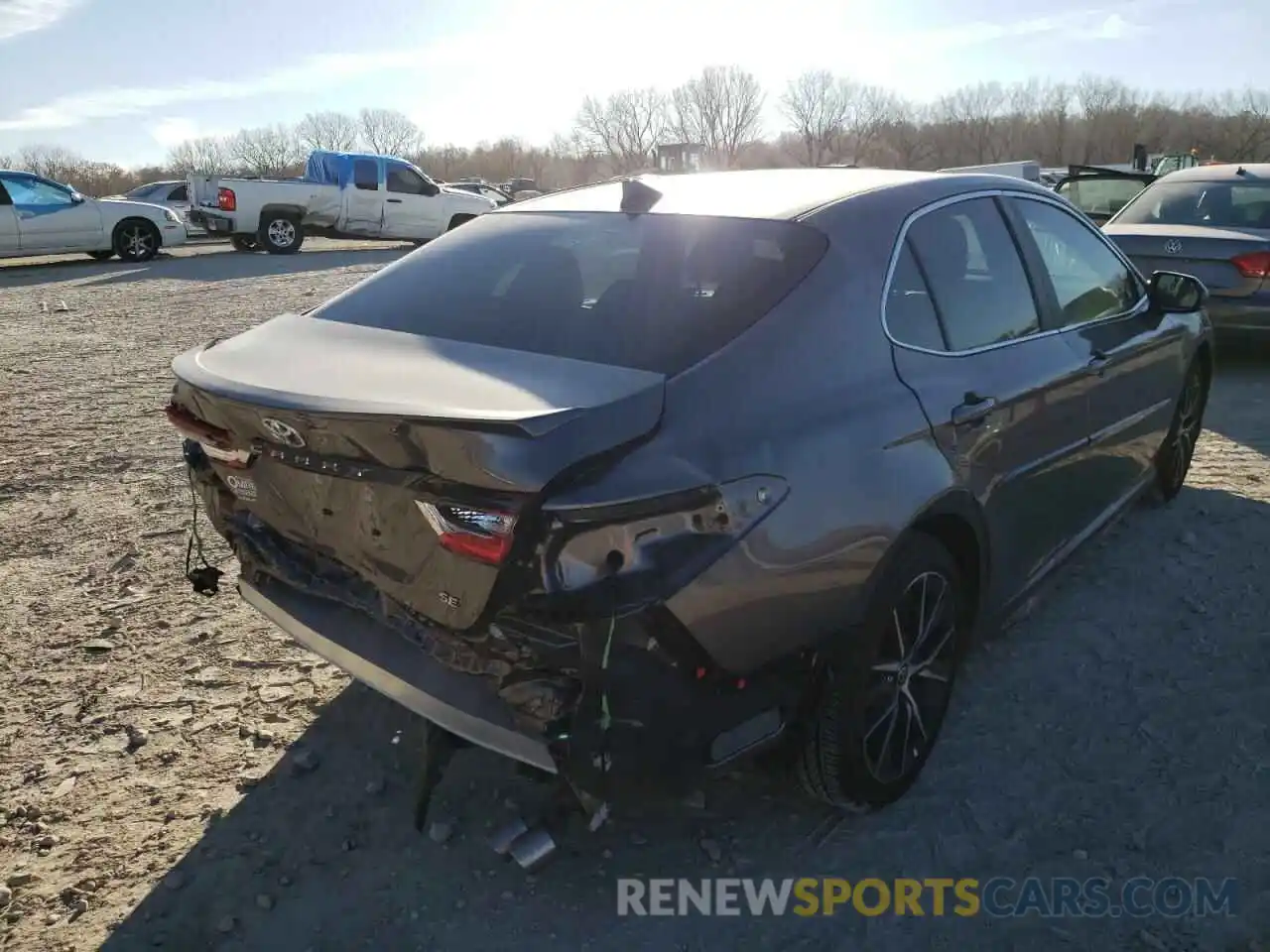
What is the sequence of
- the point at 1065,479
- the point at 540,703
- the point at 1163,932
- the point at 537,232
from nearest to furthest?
the point at 540,703
the point at 1163,932
the point at 537,232
the point at 1065,479

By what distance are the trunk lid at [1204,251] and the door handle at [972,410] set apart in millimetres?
5245

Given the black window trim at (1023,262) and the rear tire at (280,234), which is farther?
the rear tire at (280,234)

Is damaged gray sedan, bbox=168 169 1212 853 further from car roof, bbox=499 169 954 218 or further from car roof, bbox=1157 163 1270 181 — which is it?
car roof, bbox=1157 163 1270 181

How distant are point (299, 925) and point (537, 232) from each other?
2.04 metres

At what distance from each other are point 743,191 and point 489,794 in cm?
192

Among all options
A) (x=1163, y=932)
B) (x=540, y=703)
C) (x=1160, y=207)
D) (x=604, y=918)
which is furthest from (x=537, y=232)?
(x=1160, y=207)

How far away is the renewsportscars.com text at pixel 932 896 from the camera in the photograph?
7.90 feet

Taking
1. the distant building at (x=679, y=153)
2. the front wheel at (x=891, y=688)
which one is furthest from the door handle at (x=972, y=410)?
the distant building at (x=679, y=153)

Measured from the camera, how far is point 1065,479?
3449 mm

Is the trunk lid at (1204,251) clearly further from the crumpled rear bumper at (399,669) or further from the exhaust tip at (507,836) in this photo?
the crumpled rear bumper at (399,669)

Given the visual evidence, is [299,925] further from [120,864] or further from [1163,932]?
[1163,932]

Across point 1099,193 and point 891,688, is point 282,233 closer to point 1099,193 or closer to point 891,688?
point 1099,193

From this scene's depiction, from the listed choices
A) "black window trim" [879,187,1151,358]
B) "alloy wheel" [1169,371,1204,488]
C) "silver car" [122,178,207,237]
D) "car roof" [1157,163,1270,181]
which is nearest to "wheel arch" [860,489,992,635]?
"black window trim" [879,187,1151,358]

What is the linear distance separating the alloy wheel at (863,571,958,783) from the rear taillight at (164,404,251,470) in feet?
5.59
